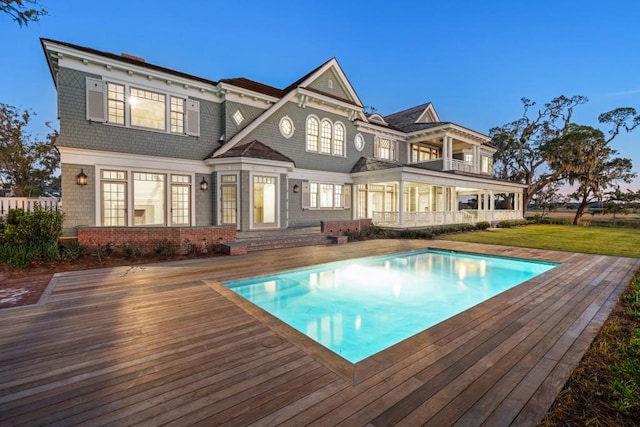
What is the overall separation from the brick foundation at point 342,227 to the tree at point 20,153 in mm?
19684

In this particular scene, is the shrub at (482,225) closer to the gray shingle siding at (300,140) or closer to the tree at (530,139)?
the gray shingle siding at (300,140)

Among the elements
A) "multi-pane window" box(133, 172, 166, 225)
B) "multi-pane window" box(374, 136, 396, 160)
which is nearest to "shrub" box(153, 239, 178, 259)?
"multi-pane window" box(133, 172, 166, 225)

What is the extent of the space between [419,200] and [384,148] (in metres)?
5.33

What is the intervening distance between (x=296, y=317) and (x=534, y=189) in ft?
105

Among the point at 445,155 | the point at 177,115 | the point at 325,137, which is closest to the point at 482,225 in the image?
the point at 445,155

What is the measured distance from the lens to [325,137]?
16281mm

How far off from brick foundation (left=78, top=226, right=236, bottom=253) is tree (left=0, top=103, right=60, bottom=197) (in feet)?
53.1

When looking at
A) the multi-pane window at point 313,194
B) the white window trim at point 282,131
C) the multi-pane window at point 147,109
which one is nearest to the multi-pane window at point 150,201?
the multi-pane window at point 147,109

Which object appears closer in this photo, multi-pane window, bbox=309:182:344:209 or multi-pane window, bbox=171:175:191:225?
multi-pane window, bbox=171:175:191:225

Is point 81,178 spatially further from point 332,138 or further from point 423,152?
point 423,152

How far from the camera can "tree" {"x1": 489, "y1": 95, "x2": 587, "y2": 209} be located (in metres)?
28.3

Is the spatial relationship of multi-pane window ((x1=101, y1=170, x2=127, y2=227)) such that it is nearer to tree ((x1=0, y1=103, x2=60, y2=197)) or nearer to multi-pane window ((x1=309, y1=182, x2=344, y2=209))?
multi-pane window ((x1=309, y1=182, x2=344, y2=209))

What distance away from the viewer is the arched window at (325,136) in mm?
16062

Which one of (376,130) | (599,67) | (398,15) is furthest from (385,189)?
(599,67)
